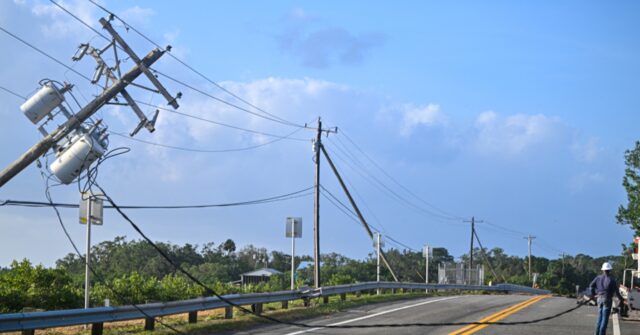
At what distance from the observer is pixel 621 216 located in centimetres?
6078

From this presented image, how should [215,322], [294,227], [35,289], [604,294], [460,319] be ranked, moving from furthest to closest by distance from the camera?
[294,227] → [35,289] → [460,319] → [215,322] → [604,294]

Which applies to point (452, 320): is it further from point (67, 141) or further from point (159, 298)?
point (67, 141)

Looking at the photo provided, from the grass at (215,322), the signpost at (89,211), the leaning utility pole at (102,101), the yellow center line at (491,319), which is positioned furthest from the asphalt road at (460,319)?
the leaning utility pole at (102,101)

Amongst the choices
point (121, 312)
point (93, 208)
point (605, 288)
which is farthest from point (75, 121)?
point (605, 288)

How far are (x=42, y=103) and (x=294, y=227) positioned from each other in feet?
30.2

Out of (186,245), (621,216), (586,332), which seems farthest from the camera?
(186,245)

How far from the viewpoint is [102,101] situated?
85.6 feet

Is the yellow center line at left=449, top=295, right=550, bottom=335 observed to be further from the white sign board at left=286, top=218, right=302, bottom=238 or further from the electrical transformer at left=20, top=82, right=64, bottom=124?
the electrical transformer at left=20, top=82, right=64, bottom=124

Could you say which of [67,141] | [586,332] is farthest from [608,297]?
[67,141]

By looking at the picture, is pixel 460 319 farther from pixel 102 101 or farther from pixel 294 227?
pixel 102 101

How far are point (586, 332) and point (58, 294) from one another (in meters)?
13.7

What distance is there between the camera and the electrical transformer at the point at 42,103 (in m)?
24.5

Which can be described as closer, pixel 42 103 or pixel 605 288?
pixel 605 288

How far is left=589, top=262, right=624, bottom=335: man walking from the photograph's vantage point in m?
16.0
